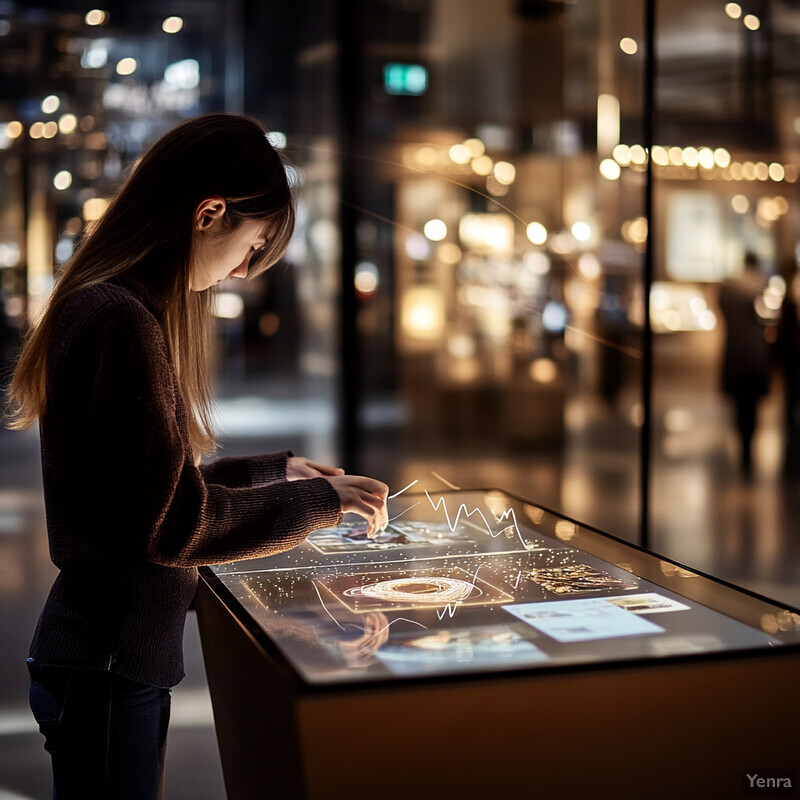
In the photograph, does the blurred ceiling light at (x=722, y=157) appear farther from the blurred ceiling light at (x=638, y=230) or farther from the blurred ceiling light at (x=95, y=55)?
the blurred ceiling light at (x=95, y=55)

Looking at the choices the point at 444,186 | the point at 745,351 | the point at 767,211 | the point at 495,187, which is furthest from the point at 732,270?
the point at 444,186

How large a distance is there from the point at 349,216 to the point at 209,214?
12.3ft

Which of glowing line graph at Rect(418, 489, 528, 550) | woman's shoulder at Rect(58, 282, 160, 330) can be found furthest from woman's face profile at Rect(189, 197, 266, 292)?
glowing line graph at Rect(418, 489, 528, 550)

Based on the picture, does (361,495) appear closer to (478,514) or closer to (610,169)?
(478,514)

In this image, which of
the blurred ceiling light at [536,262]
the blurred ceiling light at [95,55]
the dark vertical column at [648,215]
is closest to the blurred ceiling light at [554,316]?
the blurred ceiling light at [536,262]

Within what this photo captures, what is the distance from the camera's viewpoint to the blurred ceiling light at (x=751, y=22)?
4.79m

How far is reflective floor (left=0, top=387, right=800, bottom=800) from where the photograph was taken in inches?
125

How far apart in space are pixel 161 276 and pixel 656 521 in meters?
4.73

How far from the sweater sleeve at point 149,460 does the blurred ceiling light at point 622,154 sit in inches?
111

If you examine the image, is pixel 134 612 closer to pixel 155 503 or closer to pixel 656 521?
pixel 155 503

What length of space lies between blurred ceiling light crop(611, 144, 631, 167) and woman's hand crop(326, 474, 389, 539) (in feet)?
8.74

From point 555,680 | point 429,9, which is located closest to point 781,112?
point 429,9

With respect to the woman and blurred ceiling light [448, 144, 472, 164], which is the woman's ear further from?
blurred ceiling light [448, 144, 472, 164]

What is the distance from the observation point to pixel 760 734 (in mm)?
1502
